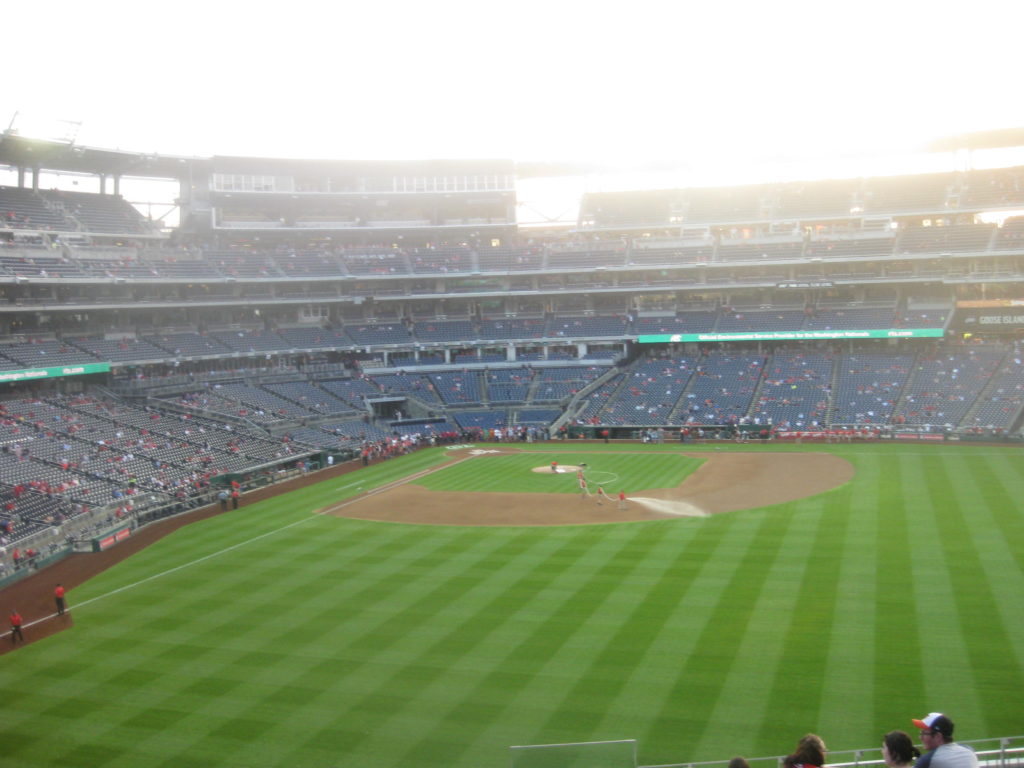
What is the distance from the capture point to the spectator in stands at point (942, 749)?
21.8 ft

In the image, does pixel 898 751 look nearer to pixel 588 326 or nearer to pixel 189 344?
pixel 189 344

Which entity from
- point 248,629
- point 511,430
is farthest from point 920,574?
point 511,430

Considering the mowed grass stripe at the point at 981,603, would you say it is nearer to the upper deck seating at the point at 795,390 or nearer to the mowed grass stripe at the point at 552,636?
the mowed grass stripe at the point at 552,636

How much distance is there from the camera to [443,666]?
18.5m

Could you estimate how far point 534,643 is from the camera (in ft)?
63.8

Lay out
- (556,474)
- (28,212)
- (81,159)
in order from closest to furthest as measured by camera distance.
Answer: (556,474) < (28,212) < (81,159)

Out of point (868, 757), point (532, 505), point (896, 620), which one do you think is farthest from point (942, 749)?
point (532, 505)

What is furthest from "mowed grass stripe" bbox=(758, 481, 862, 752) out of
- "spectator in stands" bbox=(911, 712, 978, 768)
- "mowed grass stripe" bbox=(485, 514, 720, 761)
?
"spectator in stands" bbox=(911, 712, 978, 768)

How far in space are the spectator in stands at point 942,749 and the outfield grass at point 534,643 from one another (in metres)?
7.87

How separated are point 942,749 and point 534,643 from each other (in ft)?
44.1

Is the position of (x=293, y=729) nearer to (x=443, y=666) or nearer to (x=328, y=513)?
(x=443, y=666)

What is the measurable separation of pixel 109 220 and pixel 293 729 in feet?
191

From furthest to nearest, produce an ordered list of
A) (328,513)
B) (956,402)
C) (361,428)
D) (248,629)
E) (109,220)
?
1. (109,220)
2. (361,428)
3. (956,402)
4. (328,513)
5. (248,629)

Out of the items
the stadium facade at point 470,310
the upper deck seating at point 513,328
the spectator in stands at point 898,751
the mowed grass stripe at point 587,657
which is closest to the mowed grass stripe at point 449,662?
the mowed grass stripe at point 587,657
